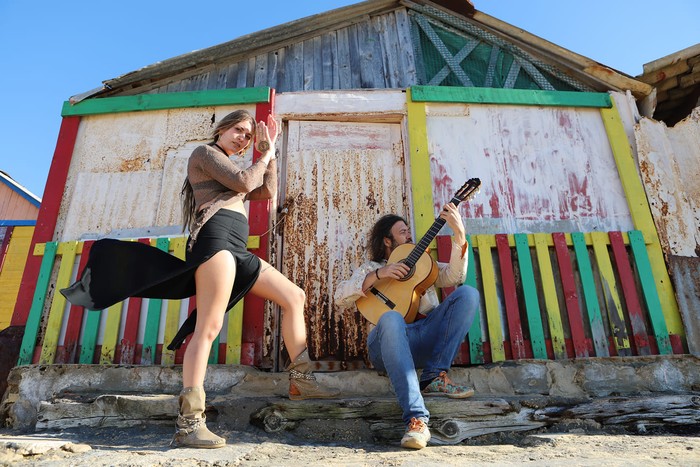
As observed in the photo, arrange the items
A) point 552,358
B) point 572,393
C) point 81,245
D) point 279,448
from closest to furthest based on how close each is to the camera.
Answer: point 279,448
point 572,393
point 552,358
point 81,245

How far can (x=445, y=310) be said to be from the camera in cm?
316

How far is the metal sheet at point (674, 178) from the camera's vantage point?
4.22 meters

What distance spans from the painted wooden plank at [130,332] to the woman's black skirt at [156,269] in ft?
3.84

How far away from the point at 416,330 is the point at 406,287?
31cm

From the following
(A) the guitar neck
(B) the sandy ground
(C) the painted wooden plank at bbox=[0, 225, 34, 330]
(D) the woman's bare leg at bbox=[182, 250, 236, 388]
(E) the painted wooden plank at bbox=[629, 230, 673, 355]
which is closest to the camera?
(B) the sandy ground

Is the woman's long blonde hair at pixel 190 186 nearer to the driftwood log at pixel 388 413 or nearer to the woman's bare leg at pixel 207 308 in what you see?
the woman's bare leg at pixel 207 308

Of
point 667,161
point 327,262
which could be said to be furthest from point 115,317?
point 667,161

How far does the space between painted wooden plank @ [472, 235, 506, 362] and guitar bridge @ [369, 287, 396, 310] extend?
935mm

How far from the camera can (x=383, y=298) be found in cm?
349

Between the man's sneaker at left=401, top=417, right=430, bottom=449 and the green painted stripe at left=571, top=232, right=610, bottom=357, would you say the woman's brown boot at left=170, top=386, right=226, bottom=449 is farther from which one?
the green painted stripe at left=571, top=232, right=610, bottom=357

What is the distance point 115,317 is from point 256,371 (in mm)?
1258

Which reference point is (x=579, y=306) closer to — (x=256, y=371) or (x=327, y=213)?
(x=327, y=213)

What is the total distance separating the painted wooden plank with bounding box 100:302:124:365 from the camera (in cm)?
386

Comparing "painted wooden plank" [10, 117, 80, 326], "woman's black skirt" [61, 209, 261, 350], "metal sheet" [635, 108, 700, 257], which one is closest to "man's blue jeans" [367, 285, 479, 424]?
"woman's black skirt" [61, 209, 261, 350]
